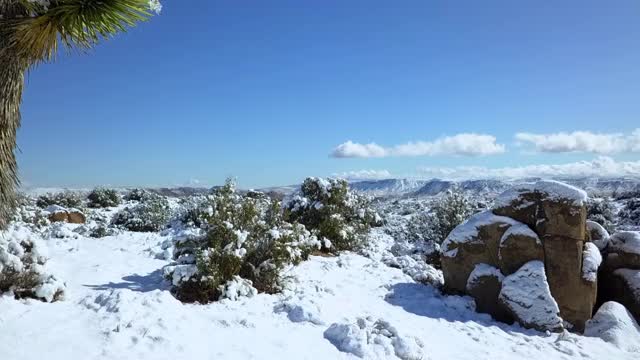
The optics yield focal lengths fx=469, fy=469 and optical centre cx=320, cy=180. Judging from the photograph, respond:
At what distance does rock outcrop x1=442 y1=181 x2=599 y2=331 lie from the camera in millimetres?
9383

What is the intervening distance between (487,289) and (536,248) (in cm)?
133

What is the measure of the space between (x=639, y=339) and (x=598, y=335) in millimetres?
742

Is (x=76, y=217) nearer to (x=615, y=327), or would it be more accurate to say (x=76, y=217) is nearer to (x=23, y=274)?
(x=23, y=274)

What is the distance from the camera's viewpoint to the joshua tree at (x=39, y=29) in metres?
4.61

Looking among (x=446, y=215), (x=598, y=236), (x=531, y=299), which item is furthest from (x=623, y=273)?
(x=446, y=215)

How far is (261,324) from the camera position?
6.99 meters

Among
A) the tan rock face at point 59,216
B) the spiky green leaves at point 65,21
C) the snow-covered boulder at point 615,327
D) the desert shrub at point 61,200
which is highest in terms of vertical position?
the spiky green leaves at point 65,21

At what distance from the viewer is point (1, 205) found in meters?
5.20

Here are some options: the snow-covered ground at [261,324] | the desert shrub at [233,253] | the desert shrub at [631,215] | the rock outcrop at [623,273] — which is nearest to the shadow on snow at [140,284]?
the snow-covered ground at [261,324]

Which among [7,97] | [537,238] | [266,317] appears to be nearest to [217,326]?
[266,317]

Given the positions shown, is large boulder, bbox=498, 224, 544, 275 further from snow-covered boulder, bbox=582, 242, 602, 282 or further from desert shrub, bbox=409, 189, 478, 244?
desert shrub, bbox=409, 189, 478, 244

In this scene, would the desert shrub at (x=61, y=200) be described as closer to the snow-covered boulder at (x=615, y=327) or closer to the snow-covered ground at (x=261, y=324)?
the snow-covered ground at (x=261, y=324)

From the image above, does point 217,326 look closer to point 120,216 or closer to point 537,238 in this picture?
point 537,238

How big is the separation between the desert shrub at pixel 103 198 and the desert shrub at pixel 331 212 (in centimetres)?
1498
